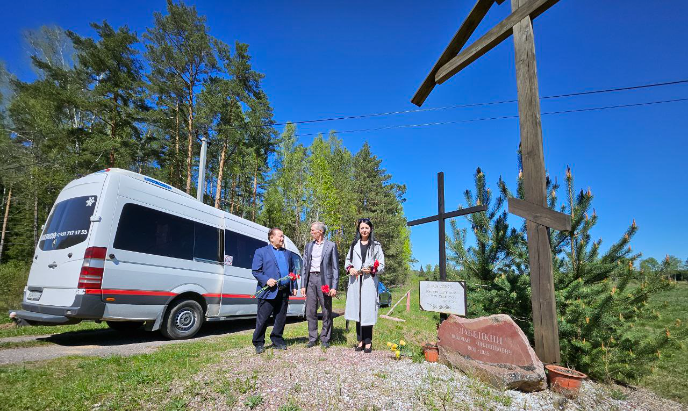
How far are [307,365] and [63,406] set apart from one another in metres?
2.10

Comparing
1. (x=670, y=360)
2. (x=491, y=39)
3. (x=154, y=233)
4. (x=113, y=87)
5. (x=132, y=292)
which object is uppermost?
(x=113, y=87)

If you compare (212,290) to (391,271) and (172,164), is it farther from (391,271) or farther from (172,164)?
(391,271)

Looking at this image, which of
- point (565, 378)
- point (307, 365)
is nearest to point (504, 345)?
point (565, 378)

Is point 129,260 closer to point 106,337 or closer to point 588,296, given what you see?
point 106,337

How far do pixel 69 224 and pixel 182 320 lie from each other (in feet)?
8.51

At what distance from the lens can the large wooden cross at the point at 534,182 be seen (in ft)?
11.2

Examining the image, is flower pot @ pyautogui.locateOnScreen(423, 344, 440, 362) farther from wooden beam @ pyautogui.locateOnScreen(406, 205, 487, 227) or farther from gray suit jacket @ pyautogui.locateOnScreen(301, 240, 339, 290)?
wooden beam @ pyautogui.locateOnScreen(406, 205, 487, 227)

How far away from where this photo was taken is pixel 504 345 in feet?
10.9

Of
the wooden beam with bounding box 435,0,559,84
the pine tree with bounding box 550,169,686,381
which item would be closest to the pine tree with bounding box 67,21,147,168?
the wooden beam with bounding box 435,0,559,84

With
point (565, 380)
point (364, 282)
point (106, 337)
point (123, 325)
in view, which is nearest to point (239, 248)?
point (123, 325)

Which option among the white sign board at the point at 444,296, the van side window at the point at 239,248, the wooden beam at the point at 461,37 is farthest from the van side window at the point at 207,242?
the wooden beam at the point at 461,37

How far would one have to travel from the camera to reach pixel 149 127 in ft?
69.9

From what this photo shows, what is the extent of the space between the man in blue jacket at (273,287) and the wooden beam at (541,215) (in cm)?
320

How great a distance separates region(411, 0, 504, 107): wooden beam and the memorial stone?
3.92 meters
